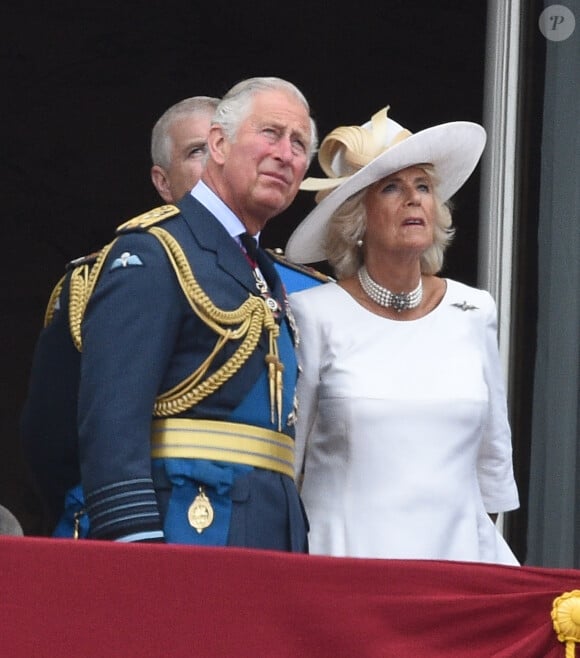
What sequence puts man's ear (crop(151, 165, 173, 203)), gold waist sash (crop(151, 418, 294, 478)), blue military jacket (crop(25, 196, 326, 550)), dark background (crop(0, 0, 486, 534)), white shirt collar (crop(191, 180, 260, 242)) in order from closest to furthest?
1. blue military jacket (crop(25, 196, 326, 550))
2. gold waist sash (crop(151, 418, 294, 478))
3. white shirt collar (crop(191, 180, 260, 242))
4. man's ear (crop(151, 165, 173, 203))
5. dark background (crop(0, 0, 486, 534))

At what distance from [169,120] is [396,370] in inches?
39.4

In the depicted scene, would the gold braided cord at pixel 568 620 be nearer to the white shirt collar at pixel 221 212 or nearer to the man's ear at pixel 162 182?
the white shirt collar at pixel 221 212

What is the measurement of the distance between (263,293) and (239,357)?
0.19 meters

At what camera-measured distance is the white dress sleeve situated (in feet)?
12.4

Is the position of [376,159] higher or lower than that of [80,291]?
higher

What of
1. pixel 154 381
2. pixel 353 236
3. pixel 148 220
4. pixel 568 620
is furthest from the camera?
pixel 353 236

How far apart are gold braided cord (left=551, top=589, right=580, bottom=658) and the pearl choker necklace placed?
3.30 ft

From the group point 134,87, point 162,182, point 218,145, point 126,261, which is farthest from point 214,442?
point 134,87

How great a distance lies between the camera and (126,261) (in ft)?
10.5

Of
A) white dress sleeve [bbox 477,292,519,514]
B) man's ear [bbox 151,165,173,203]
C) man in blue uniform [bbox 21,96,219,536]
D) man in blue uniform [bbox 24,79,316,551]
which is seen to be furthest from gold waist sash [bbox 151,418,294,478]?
man's ear [bbox 151,165,173,203]

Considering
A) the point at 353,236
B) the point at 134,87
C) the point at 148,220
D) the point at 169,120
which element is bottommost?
the point at 148,220

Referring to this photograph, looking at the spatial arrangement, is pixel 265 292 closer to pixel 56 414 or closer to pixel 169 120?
pixel 56 414

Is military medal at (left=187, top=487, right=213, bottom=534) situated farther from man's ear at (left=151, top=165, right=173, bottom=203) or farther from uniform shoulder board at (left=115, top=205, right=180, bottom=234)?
man's ear at (left=151, top=165, right=173, bottom=203)

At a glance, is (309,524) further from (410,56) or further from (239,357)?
(410,56)
